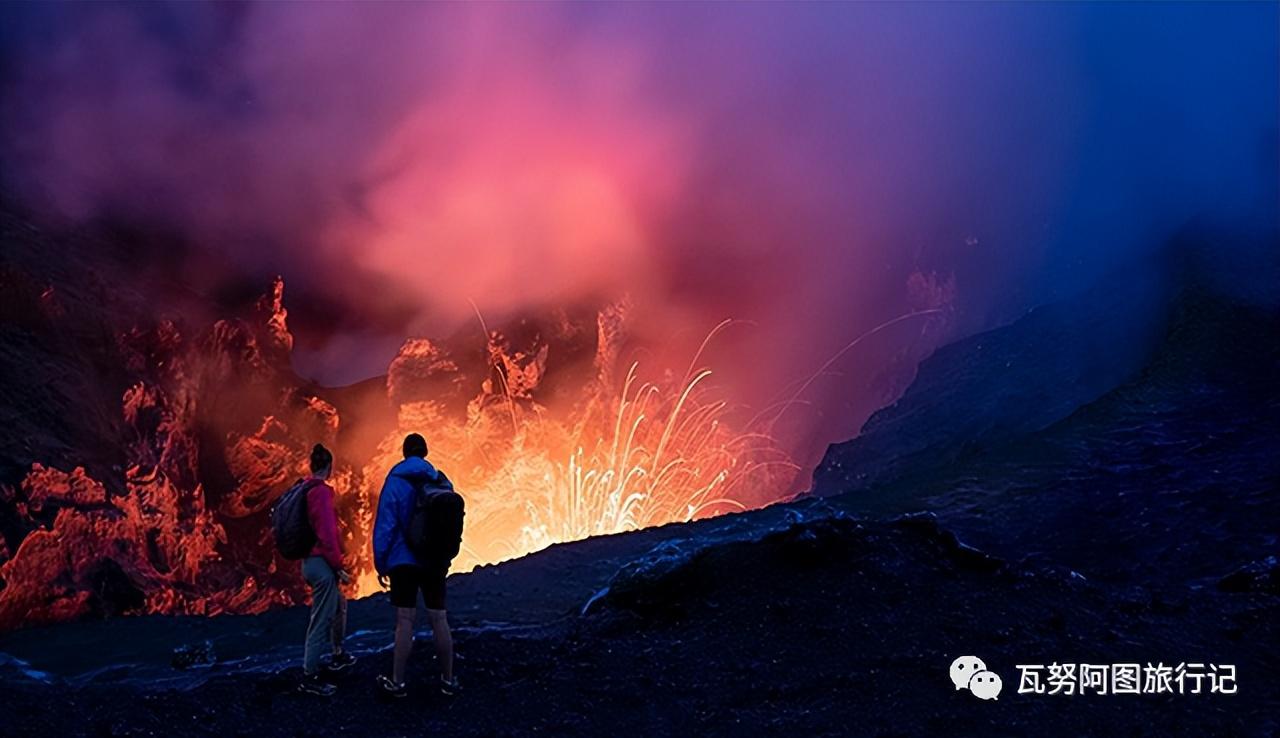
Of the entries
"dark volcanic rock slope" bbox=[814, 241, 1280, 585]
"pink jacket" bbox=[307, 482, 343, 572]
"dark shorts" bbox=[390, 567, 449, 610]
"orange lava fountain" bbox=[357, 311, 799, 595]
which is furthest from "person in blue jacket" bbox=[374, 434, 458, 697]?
"orange lava fountain" bbox=[357, 311, 799, 595]

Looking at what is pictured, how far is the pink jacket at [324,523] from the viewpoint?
8273mm

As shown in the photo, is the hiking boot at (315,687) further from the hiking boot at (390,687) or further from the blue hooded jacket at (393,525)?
the blue hooded jacket at (393,525)

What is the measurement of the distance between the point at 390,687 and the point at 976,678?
555 centimetres

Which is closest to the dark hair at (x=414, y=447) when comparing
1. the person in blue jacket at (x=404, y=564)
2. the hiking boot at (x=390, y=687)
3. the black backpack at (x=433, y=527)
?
the person in blue jacket at (x=404, y=564)

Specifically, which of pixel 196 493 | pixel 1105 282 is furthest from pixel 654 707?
pixel 196 493

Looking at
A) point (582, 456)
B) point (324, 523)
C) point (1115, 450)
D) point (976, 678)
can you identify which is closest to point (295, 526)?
point (324, 523)

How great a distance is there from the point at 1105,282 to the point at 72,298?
96.3 ft

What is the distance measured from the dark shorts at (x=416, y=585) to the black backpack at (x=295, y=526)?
1019 mm

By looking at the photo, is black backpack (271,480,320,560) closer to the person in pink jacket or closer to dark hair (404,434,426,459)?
the person in pink jacket

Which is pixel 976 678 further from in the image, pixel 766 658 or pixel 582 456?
pixel 582 456

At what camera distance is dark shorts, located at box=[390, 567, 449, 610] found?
7.85m

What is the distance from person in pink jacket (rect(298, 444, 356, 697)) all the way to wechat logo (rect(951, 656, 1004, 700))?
592cm

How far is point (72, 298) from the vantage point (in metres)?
25.1

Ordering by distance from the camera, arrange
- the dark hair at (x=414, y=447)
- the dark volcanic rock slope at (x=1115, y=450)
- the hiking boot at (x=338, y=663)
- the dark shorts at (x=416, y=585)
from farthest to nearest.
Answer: the dark volcanic rock slope at (x=1115, y=450), the hiking boot at (x=338, y=663), the dark hair at (x=414, y=447), the dark shorts at (x=416, y=585)
